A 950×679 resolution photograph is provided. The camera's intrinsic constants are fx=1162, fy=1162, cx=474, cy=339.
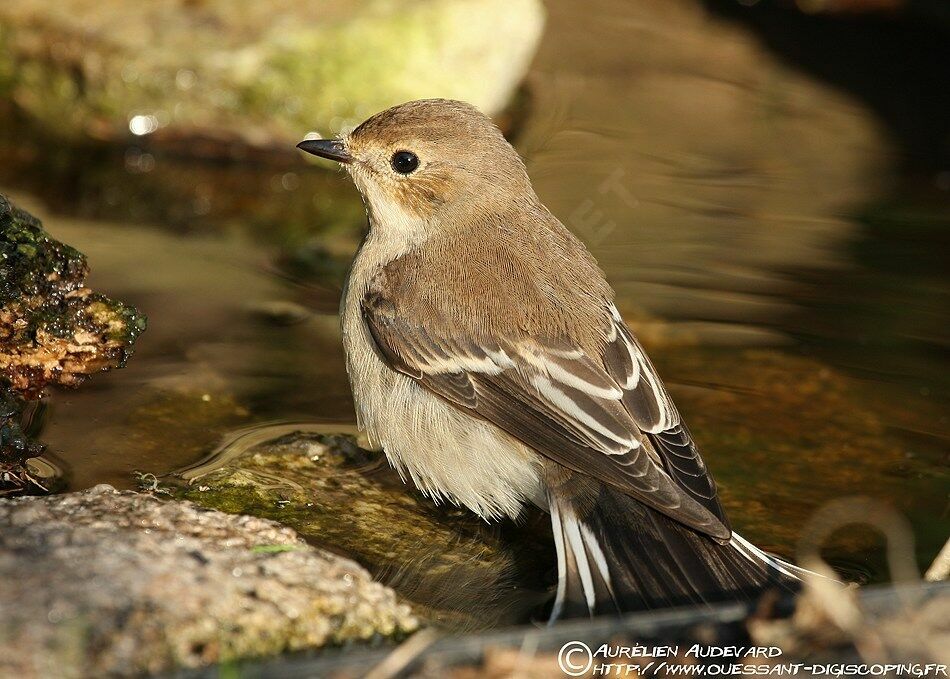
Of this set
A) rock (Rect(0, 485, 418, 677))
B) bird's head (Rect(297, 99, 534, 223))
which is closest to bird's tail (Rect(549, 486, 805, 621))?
rock (Rect(0, 485, 418, 677))

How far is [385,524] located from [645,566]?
109 centimetres

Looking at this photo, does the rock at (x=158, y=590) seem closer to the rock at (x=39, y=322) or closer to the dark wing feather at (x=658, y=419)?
the rock at (x=39, y=322)

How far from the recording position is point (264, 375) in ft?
18.5

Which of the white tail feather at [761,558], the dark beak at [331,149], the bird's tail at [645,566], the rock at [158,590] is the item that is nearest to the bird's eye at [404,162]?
the dark beak at [331,149]

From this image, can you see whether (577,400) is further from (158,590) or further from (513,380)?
(158,590)

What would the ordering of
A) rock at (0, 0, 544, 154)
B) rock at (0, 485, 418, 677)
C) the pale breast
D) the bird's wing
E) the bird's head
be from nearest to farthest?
rock at (0, 485, 418, 677)
the bird's wing
the pale breast
the bird's head
rock at (0, 0, 544, 154)

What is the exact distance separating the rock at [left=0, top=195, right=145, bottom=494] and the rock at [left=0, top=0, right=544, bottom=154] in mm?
4072

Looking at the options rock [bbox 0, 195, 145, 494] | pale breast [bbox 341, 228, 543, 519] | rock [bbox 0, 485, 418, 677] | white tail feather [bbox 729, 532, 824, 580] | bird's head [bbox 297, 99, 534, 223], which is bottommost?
white tail feather [bbox 729, 532, 824, 580]

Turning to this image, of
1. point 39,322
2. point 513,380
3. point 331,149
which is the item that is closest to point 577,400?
point 513,380

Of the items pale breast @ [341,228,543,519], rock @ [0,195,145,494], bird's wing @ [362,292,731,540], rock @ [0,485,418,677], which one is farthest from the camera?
pale breast @ [341,228,543,519]

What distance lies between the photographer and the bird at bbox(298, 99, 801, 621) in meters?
4.03

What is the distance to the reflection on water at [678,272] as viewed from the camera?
5129 millimetres

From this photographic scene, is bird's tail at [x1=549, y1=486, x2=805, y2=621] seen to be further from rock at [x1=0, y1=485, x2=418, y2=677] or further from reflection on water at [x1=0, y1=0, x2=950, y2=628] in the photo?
rock at [x1=0, y1=485, x2=418, y2=677]

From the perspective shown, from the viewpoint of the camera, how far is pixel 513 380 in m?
4.47
